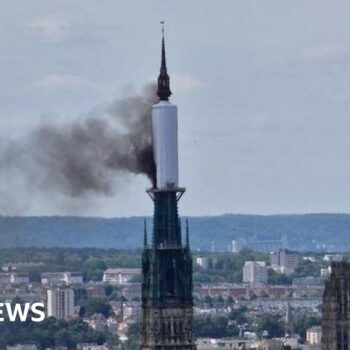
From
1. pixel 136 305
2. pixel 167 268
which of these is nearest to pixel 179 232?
pixel 167 268

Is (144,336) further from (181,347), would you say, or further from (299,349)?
(299,349)

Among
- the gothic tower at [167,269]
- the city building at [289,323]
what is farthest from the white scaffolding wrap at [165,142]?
the city building at [289,323]

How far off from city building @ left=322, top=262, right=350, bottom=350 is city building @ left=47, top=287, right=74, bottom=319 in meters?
107

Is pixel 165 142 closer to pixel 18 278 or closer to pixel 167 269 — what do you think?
pixel 167 269

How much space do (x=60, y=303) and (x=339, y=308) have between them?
390ft

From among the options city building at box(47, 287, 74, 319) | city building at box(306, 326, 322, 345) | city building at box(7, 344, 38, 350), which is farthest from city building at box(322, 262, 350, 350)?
city building at box(47, 287, 74, 319)

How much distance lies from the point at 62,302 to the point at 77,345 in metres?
28.2

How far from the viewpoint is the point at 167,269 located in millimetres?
63469

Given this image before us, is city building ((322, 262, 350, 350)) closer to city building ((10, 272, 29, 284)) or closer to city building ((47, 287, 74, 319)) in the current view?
city building ((47, 287, 74, 319))

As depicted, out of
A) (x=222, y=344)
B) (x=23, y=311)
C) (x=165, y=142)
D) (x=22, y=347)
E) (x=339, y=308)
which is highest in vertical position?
(x=165, y=142)

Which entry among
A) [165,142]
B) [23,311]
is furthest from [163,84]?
[23,311]

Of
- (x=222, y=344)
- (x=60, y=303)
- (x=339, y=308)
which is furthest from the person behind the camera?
(x=60, y=303)

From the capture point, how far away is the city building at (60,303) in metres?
176

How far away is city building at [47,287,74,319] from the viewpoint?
176 metres
